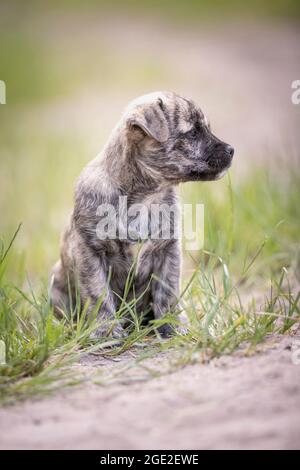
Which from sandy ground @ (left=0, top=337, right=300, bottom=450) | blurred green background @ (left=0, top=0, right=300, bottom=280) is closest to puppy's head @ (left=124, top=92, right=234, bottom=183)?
blurred green background @ (left=0, top=0, right=300, bottom=280)

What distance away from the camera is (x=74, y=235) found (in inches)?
163

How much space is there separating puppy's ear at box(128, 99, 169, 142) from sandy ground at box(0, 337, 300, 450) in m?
1.33

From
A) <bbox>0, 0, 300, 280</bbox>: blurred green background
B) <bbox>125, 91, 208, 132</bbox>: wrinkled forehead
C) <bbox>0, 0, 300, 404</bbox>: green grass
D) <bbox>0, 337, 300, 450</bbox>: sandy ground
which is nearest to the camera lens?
<bbox>0, 337, 300, 450</bbox>: sandy ground

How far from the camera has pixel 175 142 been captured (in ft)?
13.6

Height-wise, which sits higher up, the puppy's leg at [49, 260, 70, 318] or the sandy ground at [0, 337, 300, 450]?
the puppy's leg at [49, 260, 70, 318]

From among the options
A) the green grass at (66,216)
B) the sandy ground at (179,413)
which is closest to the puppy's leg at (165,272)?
the green grass at (66,216)

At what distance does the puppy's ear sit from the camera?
398cm

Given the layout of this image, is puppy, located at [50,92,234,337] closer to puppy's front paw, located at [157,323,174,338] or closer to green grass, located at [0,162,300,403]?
puppy's front paw, located at [157,323,174,338]

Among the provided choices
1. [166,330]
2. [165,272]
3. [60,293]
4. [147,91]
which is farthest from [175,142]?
[147,91]

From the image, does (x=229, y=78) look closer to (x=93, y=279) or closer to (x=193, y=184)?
(x=193, y=184)

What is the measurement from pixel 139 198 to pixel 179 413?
1585 mm

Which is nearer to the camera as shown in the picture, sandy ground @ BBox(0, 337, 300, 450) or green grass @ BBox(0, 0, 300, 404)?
sandy ground @ BBox(0, 337, 300, 450)
